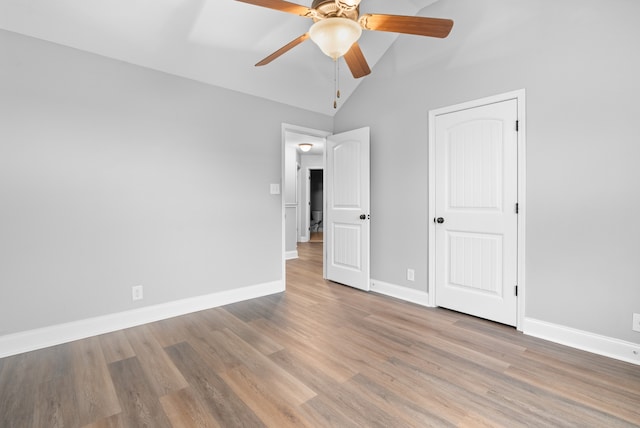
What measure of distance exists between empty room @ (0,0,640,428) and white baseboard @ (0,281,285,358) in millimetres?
17

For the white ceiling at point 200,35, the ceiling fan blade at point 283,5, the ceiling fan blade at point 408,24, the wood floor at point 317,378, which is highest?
the white ceiling at point 200,35

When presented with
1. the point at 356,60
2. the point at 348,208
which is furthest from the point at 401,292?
the point at 356,60

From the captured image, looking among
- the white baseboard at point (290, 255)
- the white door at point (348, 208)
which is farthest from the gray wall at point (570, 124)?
the white baseboard at point (290, 255)

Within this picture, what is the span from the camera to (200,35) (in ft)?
9.22

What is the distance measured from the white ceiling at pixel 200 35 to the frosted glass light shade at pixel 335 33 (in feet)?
4.15

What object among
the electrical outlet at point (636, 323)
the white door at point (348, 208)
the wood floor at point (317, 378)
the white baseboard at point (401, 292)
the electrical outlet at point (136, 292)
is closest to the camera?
the wood floor at point (317, 378)

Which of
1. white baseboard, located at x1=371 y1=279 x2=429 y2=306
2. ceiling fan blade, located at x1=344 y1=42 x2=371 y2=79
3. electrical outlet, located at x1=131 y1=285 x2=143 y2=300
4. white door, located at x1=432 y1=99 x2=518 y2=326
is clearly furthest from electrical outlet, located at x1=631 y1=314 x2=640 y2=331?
electrical outlet, located at x1=131 y1=285 x2=143 y2=300

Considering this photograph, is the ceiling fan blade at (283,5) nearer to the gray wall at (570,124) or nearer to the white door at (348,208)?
the gray wall at (570,124)

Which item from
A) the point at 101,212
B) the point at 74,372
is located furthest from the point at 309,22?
the point at 74,372

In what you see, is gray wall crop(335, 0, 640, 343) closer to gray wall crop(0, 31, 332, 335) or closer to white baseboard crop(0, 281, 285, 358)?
gray wall crop(0, 31, 332, 335)

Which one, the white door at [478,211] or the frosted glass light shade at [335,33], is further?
the white door at [478,211]

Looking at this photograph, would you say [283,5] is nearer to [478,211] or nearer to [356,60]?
[356,60]

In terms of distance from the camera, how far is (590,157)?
7.49 ft

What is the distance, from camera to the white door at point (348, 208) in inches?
152
